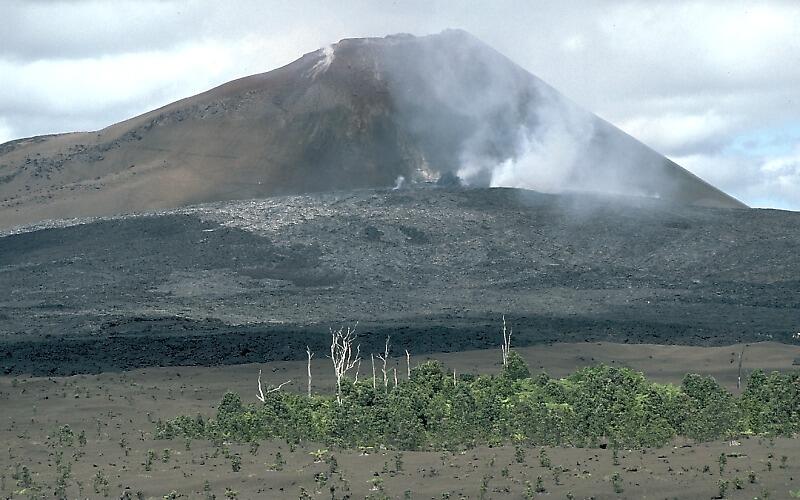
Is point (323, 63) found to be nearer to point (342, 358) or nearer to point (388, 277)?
point (388, 277)

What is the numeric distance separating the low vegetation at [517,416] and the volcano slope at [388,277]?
64.1 ft

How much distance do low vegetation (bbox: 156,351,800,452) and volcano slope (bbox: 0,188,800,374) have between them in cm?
1954

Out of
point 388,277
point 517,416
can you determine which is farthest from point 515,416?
point 388,277

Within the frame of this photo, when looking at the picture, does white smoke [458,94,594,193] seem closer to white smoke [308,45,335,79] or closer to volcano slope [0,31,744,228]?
volcano slope [0,31,744,228]

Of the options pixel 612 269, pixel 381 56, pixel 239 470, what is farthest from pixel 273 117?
pixel 239 470

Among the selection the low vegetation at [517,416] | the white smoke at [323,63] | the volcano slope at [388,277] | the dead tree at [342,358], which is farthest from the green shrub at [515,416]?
the white smoke at [323,63]

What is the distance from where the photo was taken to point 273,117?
149m

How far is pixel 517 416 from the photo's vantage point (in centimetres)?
3934

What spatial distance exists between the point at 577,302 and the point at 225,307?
2042 centimetres

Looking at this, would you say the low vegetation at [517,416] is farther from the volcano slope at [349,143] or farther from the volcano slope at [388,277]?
the volcano slope at [349,143]

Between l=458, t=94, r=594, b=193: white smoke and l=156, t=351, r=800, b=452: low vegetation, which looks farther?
l=458, t=94, r=594, b=193: white smoke

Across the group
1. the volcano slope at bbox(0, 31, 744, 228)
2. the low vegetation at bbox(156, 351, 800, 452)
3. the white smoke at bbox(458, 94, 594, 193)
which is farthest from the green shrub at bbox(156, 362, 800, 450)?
the volcano slope at bbox(0, 31, 744, 228)

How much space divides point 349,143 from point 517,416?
102064 millimetres

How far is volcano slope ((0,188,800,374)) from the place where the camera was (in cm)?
7106
